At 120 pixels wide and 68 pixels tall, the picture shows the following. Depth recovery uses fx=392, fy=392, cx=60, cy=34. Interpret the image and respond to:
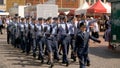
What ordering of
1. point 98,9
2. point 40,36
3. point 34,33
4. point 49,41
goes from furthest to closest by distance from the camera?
point 98,9, point 34,33, point 40,36, point 49,41

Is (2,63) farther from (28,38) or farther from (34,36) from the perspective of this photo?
(28,38)

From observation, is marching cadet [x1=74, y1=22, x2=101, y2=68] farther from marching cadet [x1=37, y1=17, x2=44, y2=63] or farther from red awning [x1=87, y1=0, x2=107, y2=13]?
red awning [x1=87, y1=0, x2=107, y2=13]

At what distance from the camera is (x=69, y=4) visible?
289ft

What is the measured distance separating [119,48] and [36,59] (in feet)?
24.4

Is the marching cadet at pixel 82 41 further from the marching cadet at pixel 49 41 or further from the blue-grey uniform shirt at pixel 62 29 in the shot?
the blue-grey uniform shirt at pixel 62 29

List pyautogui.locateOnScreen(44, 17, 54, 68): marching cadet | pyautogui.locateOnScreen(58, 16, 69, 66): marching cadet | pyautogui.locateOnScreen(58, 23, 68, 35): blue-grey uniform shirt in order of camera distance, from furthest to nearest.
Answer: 1. pyautogui.locateOnScreen(58, 23, 68, 35): blue-grey uniform shirt
2. pyautogui.locateOnScreen(58, 16, 69, 66): marching cadet
3. pyautogui.locateOnScreen(44, 17, 54, 68): marching cadet

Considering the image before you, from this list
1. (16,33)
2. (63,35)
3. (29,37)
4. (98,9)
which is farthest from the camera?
(98,9)

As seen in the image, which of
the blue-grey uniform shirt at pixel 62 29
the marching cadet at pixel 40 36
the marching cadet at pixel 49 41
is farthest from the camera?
the marching cadet at pixel 40 36

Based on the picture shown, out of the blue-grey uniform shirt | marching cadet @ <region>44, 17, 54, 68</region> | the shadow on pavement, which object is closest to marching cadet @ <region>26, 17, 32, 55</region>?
marching cadet @ <region>44, 17, 54, 68</region>

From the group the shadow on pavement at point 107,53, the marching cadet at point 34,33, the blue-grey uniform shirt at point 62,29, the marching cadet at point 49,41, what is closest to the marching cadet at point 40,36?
the marching cadet at point 34,33

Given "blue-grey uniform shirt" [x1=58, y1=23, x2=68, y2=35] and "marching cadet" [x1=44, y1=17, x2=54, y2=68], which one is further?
"blue-grey uniform shirt" [x1=58, y1=23, x2=68, y2=35]

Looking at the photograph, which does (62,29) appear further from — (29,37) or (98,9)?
(98,9)

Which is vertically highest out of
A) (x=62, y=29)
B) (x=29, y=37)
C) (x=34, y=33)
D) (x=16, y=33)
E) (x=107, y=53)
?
(x=62, y=29)

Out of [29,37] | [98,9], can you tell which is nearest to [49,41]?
[29,37]
